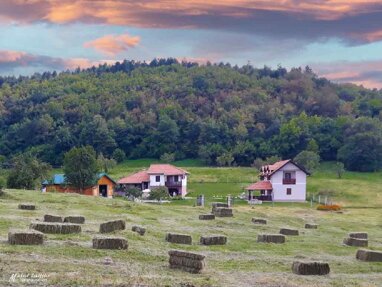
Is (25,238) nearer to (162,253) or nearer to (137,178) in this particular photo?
(162,253)

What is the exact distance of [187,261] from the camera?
22.9m

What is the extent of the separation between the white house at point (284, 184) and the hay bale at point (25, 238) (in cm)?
8815

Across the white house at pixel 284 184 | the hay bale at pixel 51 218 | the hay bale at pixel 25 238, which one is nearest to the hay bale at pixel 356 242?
the hay bale at pixel 51 218

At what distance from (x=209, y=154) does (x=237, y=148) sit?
6.80 meters

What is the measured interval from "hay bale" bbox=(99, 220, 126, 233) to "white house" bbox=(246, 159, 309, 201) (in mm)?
81014

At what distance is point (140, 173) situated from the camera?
124438mm

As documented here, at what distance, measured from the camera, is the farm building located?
9356 centimetres

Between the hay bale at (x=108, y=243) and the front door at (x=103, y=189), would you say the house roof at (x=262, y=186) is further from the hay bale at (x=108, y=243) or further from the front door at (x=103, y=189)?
the hay bale at (x=108, y=243)

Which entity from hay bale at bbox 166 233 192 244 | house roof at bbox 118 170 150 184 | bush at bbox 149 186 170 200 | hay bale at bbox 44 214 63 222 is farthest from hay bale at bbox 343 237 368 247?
house roof at bbox 118 170 150 184

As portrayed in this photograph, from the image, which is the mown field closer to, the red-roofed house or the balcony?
the balcony

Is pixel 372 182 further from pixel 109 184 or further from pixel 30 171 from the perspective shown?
pixel 30 171

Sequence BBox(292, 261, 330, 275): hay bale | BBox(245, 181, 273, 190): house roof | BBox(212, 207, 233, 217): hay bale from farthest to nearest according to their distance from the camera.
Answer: BBox(245, 181, 273, 190): house roof → BBox(212, 207, 233, 217): hay bale → BBox(292, 261, 330, 275): hay bale

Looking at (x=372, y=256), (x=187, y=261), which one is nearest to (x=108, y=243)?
(x=187, y=261)

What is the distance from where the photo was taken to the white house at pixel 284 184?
114m
